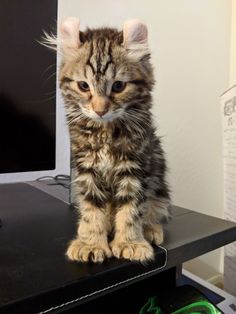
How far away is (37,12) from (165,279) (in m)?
0.66

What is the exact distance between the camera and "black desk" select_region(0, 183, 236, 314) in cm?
48

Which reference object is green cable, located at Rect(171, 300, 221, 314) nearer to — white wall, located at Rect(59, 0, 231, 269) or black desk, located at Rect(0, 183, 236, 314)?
black desk, located at Rect(0, 183, 236, 314)

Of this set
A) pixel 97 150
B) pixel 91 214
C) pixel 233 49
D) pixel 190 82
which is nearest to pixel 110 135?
pixel 97 150

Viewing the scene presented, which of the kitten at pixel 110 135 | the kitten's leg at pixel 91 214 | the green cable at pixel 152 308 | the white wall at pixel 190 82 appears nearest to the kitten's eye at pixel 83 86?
the kitten at pixel 110 135

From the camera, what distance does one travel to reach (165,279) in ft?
2.73

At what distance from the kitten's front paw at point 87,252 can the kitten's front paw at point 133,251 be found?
0.05 feet

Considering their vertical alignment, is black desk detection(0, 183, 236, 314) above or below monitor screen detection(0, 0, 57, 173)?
below

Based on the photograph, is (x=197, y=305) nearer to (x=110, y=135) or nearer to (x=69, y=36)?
(x=110, y=135)

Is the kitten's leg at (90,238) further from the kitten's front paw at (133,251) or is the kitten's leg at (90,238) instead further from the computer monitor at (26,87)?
the computer monitor at (26,87)

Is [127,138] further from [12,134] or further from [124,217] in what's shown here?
[12,134]

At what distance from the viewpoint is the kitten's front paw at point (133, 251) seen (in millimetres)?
588

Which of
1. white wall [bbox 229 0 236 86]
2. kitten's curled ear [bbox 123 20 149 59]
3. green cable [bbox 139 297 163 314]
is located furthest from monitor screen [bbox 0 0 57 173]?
white wall [bbox 229 0 236 86]

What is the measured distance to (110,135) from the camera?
0.63 metres

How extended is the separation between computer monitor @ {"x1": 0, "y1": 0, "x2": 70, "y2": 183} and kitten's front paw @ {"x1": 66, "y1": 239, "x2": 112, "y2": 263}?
0.25 metres
